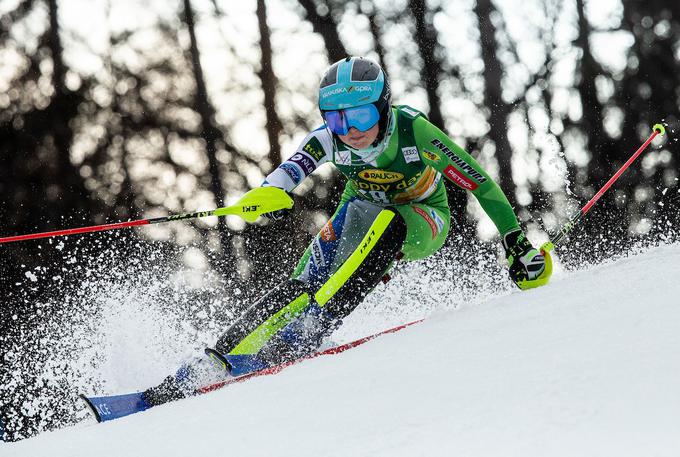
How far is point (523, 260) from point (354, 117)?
3.30 feet

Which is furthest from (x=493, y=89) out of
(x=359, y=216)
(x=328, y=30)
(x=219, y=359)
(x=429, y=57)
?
(x=219, y=359)

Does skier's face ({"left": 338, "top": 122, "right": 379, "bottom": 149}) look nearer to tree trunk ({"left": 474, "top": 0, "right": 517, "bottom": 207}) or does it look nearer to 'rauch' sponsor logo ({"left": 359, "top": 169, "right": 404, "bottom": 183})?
'rauch' sponsor logo ({"left": 359, "top": 169, "right": 404, "bottom": 183})

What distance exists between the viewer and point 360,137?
3748 millimetres

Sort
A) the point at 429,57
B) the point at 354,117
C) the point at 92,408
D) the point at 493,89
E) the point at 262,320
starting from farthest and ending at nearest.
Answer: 1. the point at 493,89
2. the point at 429,57
3. the point at 354,117
4. the point at 262,320
5. the point at 92,408

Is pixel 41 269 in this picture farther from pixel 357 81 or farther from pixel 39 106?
pixel 357 81

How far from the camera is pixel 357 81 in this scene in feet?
12.1

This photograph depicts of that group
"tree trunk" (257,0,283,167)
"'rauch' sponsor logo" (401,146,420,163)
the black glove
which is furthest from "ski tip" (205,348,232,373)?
"tree trunk" (257,0,283,167)

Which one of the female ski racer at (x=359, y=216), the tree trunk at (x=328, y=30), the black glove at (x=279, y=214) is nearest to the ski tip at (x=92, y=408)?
the female ski racer at (x=359, y=216)

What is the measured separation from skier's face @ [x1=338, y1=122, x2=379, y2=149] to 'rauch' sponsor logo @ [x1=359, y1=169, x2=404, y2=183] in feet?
0.59

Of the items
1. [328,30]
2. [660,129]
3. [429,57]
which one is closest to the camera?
[660,129]

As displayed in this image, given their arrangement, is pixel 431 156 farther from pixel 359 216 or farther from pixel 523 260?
pixel 523 260

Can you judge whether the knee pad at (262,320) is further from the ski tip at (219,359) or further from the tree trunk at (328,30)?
the tree trunk at (328,30)

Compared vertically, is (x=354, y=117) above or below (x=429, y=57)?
above

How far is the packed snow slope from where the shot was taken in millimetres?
1800
